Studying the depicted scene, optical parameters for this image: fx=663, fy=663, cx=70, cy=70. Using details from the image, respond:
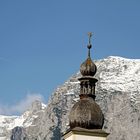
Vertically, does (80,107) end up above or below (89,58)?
below

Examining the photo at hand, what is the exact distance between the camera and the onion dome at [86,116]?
43.0 m

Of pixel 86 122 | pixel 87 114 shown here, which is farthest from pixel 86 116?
pixel 86 122

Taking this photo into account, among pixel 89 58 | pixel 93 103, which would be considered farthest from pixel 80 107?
pixel 89 58

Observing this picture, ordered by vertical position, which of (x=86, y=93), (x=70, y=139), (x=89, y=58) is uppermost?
(x=89, y=58)

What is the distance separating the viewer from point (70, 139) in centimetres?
4388

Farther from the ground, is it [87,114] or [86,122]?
[87,114]

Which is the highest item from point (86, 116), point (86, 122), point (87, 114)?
point (87, 114)

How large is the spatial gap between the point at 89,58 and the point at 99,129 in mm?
5634

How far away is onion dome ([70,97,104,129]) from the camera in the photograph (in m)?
43.0

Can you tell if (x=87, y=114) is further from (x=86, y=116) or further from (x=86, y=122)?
(x=86, y=122)

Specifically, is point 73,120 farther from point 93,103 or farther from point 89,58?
point 89,58

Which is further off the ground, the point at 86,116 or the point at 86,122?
the point at 86,116

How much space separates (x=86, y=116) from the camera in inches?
1693

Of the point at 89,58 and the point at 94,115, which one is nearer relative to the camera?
the point at 94,115
